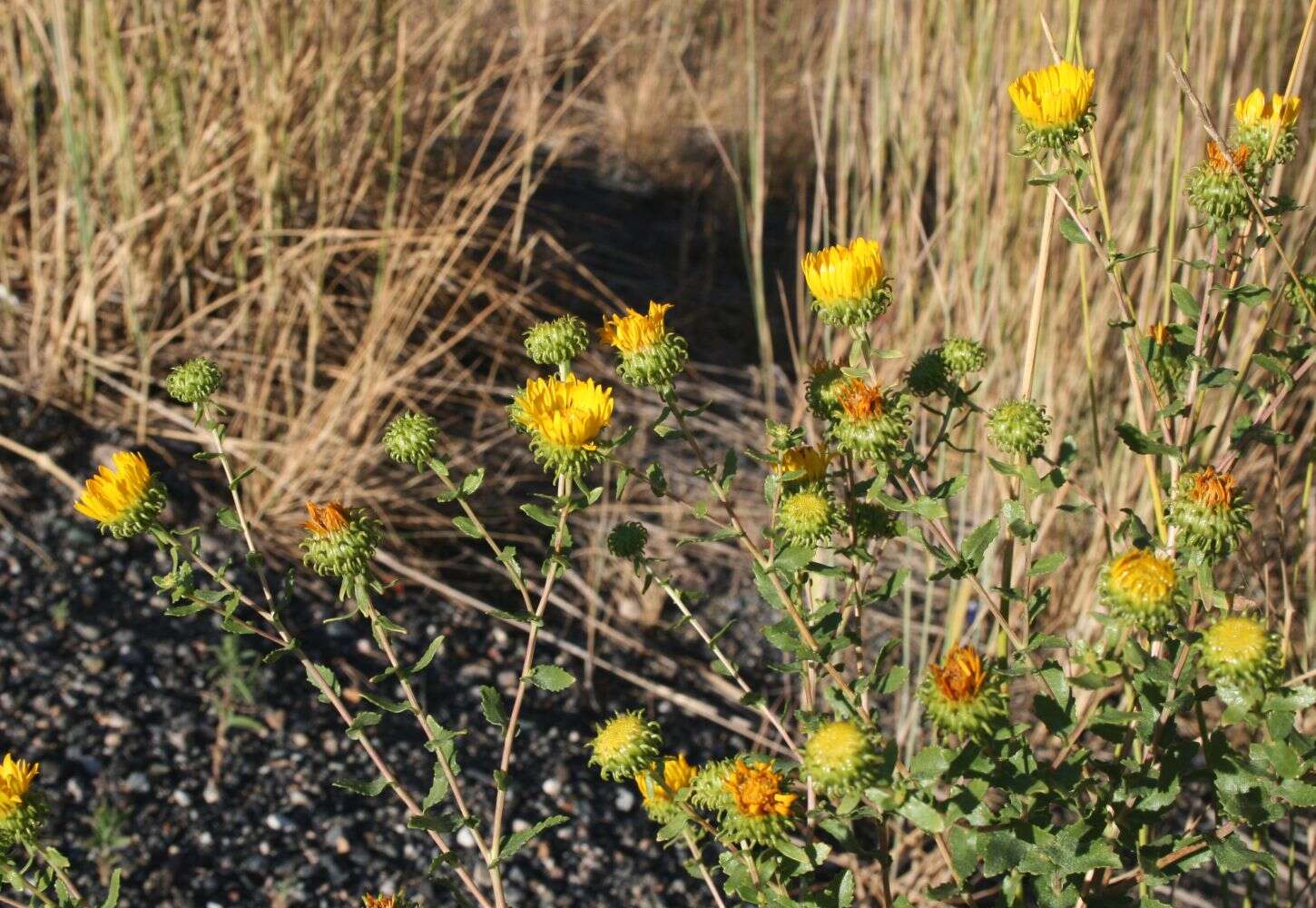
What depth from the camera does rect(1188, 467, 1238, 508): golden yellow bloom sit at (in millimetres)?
1145

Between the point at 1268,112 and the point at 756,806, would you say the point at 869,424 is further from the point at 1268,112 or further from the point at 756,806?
the point at 1268,112

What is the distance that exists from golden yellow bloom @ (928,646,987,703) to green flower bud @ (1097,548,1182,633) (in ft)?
0.40

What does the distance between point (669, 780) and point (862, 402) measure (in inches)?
15.0

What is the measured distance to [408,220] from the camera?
3375 mm

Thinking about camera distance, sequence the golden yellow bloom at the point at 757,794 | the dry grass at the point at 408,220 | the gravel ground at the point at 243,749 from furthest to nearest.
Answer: the dry grass at the point at 408,220
the gravel ground at the point at 243,749
the golden yellow bloom at the point at 757,794

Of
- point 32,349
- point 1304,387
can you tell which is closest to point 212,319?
point 32,349

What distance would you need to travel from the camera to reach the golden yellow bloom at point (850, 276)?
3.89 feet

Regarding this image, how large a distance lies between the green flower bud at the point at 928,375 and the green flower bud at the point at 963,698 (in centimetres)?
32

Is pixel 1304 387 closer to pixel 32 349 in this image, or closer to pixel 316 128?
pixel 316 128

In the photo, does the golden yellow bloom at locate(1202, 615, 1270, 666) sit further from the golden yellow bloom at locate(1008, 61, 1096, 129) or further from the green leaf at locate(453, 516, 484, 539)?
the green leaf at locate(453, 516, 484, 539)

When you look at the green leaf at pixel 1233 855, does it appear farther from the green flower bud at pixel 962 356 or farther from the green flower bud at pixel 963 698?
the green flower bud at pixel 962 356

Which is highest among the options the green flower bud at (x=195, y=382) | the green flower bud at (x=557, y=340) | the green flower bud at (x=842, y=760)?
the green flower bud at (x=557, y=340)

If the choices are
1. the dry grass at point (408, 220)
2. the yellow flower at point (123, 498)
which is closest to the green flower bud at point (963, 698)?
the yellow flower at point (123, 498)

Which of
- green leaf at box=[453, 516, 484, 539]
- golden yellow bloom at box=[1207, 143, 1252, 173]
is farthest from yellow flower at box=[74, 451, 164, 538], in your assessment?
golden yellow bloom at box=[1207, 143, 1252, 173]
